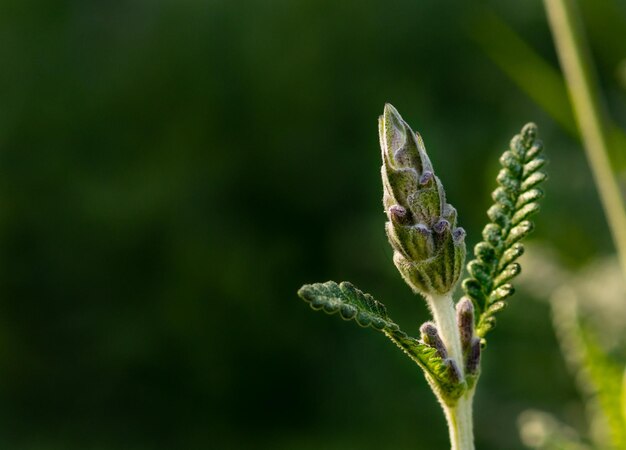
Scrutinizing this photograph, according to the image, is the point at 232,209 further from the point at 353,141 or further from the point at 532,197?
the point at 532,197

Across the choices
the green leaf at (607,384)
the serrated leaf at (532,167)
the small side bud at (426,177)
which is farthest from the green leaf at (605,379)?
the small side bud at (426,177)

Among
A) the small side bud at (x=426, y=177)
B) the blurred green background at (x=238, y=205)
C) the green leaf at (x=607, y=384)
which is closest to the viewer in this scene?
the small side bud at (x=426, y=177)

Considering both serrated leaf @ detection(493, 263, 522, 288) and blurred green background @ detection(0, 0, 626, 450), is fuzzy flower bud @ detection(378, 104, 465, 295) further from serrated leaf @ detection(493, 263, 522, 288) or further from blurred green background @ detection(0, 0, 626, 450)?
blurred green background @ detection(0, 0, 626, 450)

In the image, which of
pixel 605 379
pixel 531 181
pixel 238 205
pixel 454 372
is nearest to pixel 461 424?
pixel 454 372

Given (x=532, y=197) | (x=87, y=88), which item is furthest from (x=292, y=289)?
(x=532, y=197)

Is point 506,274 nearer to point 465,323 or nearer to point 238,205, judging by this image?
point 465,323

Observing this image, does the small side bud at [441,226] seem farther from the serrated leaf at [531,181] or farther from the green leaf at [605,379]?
the green leaf at [605,379]

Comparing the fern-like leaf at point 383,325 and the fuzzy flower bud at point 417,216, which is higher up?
the fuzzy flower bud at point 417,216

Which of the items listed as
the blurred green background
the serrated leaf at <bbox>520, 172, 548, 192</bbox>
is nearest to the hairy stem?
the serrated leaf at <bbox>520, 172, 548, 192</bbox>
